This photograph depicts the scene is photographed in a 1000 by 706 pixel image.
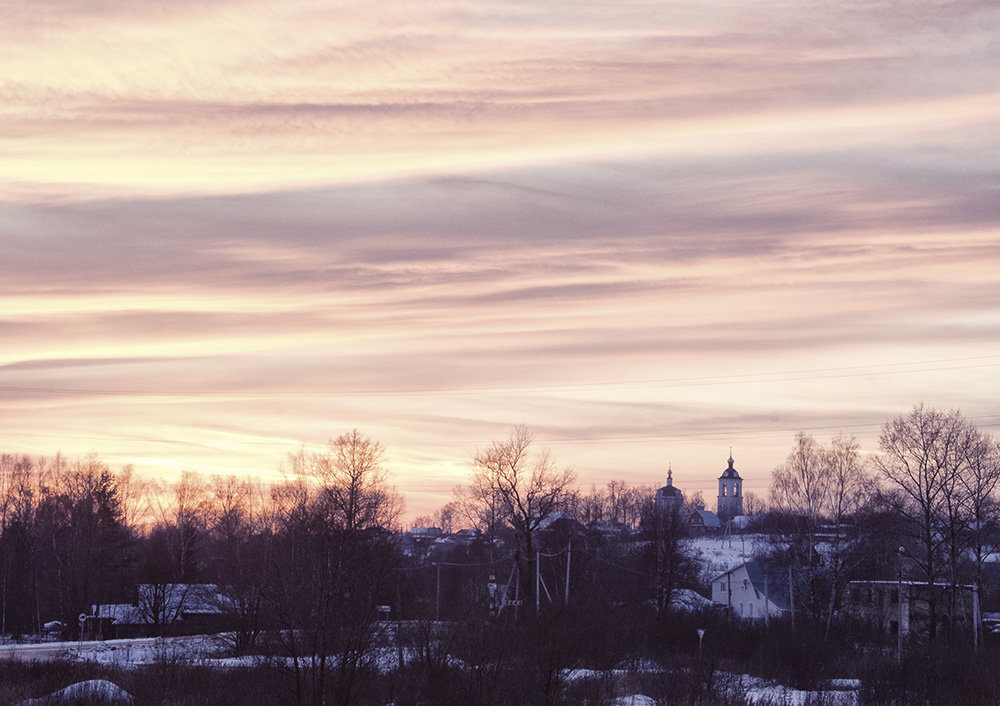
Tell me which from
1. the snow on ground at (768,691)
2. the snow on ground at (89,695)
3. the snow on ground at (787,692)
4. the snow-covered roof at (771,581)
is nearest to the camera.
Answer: the snow on ground at (89,695)

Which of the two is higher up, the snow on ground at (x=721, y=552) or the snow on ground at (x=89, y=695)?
the snow on ground at (x=89, y=695)

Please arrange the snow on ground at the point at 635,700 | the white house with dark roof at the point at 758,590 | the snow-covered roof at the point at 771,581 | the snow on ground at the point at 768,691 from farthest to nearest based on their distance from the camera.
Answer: the snow-covered roof at the point at 771,581 < the white house with dark roof at the point at 758,590 < the snow on ground at the point at 768,691 < the snow on ground at the point at 635,700

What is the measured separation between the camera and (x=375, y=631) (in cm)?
2872

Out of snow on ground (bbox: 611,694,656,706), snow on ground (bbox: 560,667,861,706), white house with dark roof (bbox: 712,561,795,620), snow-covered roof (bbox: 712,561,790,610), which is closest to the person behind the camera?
snow on ground (bbox: 611,694,656,706)

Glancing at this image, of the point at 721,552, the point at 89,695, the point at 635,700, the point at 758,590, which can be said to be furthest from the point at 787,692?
the point at 721,552

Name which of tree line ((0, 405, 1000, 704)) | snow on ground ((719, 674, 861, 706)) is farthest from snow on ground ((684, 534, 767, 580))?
snow on ground ((719, 674, 861, 706))

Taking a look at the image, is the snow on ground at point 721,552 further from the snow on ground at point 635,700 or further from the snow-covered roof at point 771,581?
the snow on ground at point 635,700

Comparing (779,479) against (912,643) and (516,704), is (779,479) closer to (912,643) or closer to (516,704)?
(912,643)

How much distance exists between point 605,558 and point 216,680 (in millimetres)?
49910

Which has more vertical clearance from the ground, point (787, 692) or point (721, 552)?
point (721, 552)

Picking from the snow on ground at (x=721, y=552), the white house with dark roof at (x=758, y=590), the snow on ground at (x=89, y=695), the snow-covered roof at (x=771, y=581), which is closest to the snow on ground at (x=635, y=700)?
the snow on ground at (x=89, y=695)

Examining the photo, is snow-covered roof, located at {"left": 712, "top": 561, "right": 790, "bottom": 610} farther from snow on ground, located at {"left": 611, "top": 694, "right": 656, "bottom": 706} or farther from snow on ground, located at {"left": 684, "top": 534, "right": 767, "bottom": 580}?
snow on ground, located at {"left": 611, "top": 694, "right": 656, "bottom": 706}

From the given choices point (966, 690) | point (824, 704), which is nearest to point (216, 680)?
point (824, 704)

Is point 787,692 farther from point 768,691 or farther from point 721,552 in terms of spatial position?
point 721,552
